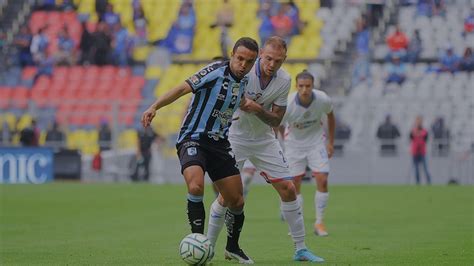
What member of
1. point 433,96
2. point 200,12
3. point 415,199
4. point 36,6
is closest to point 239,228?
point 415,199

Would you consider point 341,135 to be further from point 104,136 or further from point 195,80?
point 195,80

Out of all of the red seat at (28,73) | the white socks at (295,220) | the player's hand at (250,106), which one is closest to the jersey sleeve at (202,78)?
the player's hand at (250,106)

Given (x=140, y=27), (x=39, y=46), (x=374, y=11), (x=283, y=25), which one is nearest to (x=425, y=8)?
(x=374, y=11)

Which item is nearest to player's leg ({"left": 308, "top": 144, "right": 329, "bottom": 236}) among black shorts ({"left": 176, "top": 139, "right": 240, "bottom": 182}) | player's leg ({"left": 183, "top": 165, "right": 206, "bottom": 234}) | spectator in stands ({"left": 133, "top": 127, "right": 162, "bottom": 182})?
black shorts ({"left": 176, "top": 139, "right": 240, "bottom": 182})

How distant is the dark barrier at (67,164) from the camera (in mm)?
32531

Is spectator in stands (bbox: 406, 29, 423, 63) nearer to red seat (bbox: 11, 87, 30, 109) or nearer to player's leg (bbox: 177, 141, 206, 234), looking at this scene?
red seat (bbox: 11, 87, 30, 109)

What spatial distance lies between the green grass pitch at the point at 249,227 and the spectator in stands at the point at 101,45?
1190 centimetres

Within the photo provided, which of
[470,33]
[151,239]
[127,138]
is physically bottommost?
[151,239]

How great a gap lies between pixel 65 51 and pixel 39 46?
1007 mm

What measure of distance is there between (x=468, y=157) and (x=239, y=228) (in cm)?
2138

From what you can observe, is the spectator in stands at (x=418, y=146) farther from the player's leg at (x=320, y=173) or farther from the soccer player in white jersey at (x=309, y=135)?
the player's leg at (x=320, y=173)

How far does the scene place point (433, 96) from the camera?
33.7m

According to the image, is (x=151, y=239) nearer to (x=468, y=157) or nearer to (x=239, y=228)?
(x=239, y=228)

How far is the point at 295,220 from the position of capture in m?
11.2
